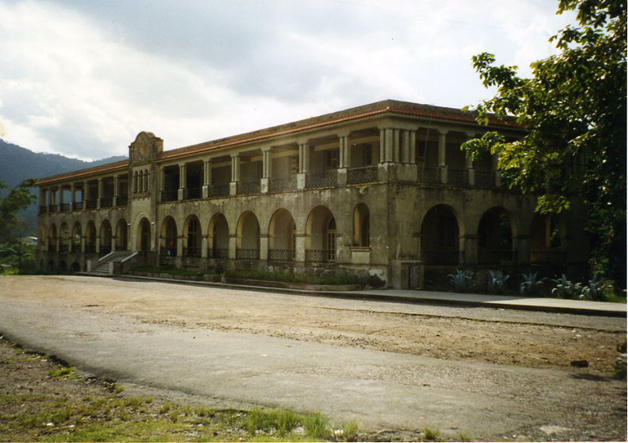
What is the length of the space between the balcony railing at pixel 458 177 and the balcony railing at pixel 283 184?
286 inches

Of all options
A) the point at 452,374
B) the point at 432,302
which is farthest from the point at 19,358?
the point at 432,302

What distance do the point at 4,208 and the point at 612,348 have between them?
63951 mm

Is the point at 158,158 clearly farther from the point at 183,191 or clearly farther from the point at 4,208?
the point at 4,208

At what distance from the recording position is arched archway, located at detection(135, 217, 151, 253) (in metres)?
40.1

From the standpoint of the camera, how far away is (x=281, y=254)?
2906 cm

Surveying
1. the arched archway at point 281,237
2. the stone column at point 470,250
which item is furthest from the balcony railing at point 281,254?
the stone column at point 470,250

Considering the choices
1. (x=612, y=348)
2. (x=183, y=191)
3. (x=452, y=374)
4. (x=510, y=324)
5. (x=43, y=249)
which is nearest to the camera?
(x=452, y=374)

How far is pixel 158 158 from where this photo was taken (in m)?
37.7

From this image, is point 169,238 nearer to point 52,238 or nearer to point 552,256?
point 52,238

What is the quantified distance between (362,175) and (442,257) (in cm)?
542

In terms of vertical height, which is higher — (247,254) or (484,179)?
(484,179)

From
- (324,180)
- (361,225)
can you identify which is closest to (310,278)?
(361,225)

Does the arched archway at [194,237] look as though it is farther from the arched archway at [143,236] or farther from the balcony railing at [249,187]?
the balcony railing at [249,187]

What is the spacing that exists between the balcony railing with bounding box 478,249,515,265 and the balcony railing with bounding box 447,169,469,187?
3.37m
